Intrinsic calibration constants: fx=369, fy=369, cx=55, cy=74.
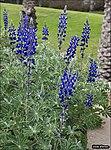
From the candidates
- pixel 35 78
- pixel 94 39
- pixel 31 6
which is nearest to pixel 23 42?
pixel 35 78

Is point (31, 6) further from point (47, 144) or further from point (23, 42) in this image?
point (47, 144)

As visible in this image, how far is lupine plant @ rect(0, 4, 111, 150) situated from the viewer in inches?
146

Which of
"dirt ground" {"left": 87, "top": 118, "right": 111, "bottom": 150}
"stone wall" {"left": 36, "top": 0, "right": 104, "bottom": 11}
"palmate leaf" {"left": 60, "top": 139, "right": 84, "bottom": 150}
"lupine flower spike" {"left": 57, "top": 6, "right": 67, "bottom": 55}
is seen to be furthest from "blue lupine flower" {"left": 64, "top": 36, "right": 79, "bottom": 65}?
"stone wall" {"left": 36, "top": 0, "right": 104, "bottom": 11}

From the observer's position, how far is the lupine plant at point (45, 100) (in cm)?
371

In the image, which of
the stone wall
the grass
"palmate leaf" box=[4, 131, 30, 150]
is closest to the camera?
"palmate leaf" box=[4, 131, 30, 150]

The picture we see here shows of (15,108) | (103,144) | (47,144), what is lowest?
(103,144)

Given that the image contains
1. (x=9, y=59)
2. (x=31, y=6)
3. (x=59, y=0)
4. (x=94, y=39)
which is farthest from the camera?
(x=59, y=0)

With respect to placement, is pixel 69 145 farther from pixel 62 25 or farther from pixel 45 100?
pixel 62 25

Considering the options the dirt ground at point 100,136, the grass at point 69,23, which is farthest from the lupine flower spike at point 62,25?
the grass at point 69,23

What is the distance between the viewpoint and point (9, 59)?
5312 millimetres

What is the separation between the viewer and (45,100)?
160 inches

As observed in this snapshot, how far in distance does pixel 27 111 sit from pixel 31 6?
7113 mm

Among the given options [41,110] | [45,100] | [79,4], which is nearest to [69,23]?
[79,4]

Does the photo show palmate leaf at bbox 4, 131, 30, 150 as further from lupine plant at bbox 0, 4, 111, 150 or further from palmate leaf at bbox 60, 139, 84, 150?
palmate leaf at bbox 60, 139, 84, 150
